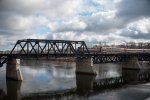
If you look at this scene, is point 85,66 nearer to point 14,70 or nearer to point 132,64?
point 14,70

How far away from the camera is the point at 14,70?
74.4m

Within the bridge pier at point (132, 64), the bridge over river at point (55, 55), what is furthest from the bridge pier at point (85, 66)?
the bridge pier at point (132, 64)

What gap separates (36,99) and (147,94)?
73.7 feet

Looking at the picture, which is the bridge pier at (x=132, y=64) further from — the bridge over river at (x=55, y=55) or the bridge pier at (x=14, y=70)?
the bridge pier at (x=14, y=70)

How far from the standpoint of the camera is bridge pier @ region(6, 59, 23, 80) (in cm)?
7381

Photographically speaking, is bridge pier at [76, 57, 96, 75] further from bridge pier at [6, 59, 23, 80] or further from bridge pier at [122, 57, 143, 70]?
bridge pier at [122, 57, 143, 70]

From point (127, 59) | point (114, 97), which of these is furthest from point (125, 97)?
point (127, 59)

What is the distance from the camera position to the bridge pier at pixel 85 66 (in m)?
92.2

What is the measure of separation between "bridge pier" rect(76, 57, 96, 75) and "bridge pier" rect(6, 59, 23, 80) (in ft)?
87.8

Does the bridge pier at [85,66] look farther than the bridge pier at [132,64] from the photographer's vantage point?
No

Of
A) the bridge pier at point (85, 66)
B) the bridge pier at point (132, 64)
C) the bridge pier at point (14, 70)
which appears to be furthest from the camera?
the bridge pier at point (132, 64)

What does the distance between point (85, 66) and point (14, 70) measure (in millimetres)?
28354

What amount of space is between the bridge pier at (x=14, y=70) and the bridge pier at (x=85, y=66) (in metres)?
26.8

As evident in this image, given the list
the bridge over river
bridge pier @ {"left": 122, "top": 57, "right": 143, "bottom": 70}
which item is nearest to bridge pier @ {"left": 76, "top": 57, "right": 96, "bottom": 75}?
the bridge over river
